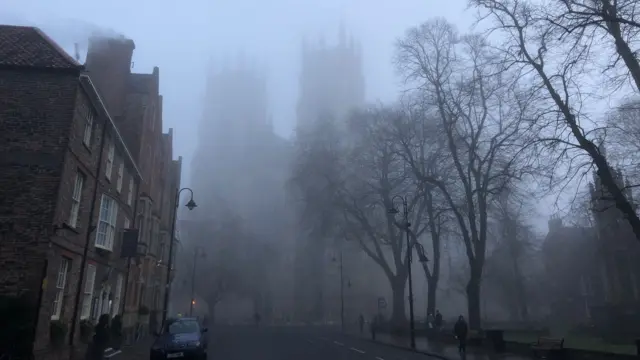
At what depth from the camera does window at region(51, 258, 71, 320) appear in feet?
55.6

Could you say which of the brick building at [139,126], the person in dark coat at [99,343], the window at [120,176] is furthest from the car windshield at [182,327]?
the brick building at [139,126]

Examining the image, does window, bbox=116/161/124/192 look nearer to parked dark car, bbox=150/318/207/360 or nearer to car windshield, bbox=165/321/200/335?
car windshield, bbox=165/321/200/335

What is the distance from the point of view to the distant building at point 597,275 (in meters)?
32.8

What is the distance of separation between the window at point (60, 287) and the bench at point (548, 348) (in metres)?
17.7

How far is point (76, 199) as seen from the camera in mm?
18484

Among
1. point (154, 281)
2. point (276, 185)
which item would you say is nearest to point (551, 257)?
point (154, 281)

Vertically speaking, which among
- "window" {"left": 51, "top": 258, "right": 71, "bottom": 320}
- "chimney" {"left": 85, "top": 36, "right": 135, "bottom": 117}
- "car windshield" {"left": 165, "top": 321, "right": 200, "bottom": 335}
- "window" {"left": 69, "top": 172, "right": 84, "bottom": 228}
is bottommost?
"car windshield" {"left": 165, "top": 321, "right": 200, "bottom": 335}

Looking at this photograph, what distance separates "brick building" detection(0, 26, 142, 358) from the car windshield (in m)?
3.48

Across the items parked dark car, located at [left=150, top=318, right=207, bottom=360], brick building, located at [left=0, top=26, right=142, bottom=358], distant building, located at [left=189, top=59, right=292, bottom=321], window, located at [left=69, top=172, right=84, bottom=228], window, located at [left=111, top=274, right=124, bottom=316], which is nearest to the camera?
brick building, located at [left=0, top=26, right=142, bottom=358]

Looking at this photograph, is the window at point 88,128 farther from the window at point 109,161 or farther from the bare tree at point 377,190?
the bare tree at point 377,190

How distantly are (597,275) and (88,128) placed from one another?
51.2 meters

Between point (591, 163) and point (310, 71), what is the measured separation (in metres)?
156

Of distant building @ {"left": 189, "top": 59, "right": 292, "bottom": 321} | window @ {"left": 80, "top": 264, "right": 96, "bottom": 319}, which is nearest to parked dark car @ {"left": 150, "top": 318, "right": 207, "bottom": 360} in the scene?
window @ {"left": 80, "top": 264, "right": 96, "bottom": 319}

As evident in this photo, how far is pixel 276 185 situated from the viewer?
119 m
